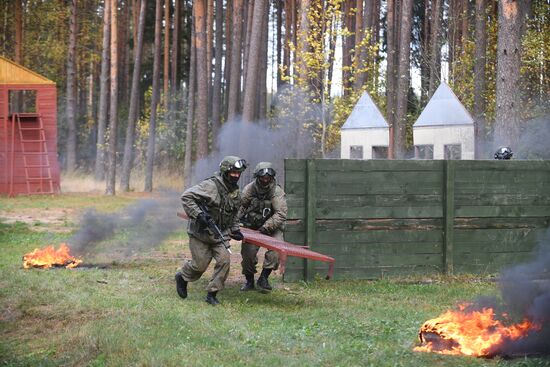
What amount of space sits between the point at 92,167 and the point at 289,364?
4367 cm

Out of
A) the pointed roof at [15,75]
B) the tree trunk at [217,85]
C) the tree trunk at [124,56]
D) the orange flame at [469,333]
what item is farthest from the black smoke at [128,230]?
the tree trunk at [124,56]

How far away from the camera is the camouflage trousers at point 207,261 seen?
10.2m

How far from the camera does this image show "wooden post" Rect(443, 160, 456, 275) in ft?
40.5

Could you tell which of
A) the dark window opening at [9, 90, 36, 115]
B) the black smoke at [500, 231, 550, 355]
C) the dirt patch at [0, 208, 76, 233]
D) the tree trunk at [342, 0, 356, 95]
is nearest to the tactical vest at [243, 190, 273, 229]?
the black smoke at [500, 231, 550, 355]

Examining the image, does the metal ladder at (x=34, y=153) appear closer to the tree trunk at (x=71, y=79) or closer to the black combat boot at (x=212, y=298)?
the tree trunk at (x=71, y=79)

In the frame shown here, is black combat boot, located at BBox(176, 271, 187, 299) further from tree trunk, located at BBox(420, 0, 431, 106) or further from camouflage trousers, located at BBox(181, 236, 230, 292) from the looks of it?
tree trunk, located at BBox(420, 0, 431, 106)

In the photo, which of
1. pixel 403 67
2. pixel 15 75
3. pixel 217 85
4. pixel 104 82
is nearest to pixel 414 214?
pixel 403 67

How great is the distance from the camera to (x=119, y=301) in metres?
10.1

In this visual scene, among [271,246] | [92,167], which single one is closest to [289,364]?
[271,246]

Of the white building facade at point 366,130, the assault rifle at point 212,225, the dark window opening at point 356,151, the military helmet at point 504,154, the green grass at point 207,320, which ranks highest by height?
the white building facade at point 366,130

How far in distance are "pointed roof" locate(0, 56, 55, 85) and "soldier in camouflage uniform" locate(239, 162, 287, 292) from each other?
2263 cm

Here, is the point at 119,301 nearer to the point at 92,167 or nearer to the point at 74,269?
the point at 74,269

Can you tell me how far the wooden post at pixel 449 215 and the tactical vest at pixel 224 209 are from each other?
3706mm

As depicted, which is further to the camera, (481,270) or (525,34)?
(525,34)
